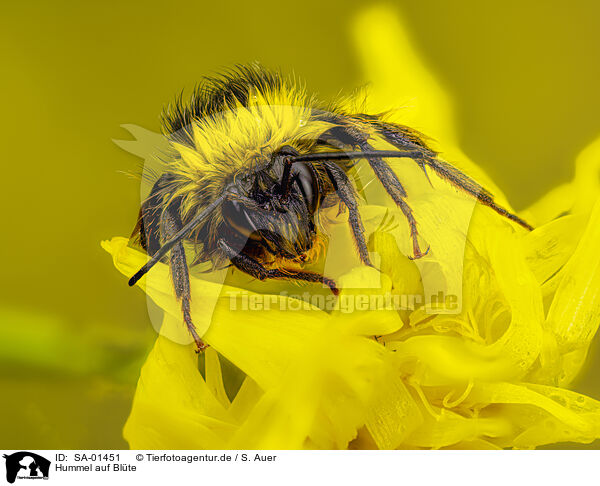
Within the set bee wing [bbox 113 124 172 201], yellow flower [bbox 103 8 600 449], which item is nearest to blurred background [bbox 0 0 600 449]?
bee wing [bbox 113 124 172 201]

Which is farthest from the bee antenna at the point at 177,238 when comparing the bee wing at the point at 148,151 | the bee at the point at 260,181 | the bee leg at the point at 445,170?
the bee leg at the point at 445,170

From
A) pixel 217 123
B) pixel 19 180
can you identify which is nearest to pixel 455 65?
pixel 217 123

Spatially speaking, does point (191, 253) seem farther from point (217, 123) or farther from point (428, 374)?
point (428, 374)

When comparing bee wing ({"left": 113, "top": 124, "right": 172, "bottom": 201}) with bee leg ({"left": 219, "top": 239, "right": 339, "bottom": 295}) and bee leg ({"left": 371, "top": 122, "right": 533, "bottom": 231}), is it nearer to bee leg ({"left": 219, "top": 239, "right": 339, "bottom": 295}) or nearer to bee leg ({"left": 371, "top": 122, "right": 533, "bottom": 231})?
bee leg ({"left": 219, "top": 239, "right": 339, "bottom": 295})

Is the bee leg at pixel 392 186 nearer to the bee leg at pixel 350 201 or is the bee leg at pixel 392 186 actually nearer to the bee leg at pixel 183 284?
the bee leg at pixel 350 201
